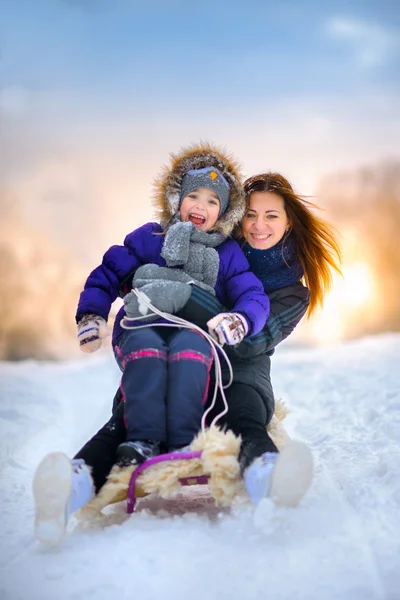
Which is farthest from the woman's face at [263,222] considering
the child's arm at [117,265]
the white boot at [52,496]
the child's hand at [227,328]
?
the white boot at [52,496]

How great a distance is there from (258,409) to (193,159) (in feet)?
3.06

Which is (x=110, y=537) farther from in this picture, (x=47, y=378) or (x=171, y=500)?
(x=47, y=378)

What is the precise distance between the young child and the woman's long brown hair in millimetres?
221

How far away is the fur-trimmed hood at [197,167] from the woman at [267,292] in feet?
0.55

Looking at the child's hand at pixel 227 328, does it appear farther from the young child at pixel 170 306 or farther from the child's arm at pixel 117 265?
the child's arm at pixel 117 265

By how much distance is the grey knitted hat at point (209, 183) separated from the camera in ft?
6.55

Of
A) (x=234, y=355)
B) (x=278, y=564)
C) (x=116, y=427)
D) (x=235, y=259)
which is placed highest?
(x=235, y=259)

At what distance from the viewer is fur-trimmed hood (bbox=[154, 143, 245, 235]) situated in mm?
2014

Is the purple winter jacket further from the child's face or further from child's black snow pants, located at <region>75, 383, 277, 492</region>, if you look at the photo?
child's black snow pants, located at <region>75, 383, 277, 492</region>

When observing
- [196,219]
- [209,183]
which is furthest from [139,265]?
[209,183]

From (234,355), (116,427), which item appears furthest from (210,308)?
(116,427)

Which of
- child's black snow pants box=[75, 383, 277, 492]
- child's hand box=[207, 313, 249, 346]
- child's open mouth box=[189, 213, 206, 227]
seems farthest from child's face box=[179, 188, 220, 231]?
child's black snow pants box=[75, 383, 277, 492]

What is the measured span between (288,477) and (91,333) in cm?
76

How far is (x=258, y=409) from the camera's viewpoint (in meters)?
1.72
